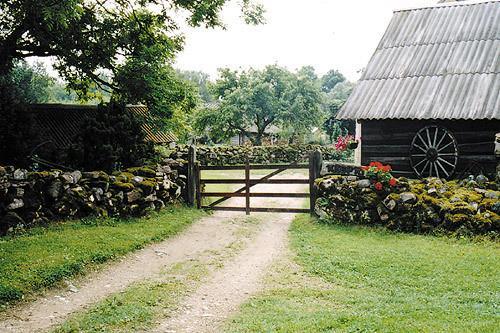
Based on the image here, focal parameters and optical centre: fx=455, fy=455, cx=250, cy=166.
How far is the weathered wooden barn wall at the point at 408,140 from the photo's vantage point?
13266mm

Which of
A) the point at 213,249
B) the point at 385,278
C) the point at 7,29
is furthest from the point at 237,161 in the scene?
the point at 385,278

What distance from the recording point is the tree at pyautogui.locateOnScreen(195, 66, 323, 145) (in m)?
38.5

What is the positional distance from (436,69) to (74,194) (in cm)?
1142

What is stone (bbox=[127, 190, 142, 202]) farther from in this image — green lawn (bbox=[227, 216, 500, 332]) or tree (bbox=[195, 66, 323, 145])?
tree (bbox=[195, 66, 323, 145])

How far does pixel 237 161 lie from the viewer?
105 ft

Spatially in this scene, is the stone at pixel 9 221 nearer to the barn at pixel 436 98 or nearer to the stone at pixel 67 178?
the stone at pixel 67 178

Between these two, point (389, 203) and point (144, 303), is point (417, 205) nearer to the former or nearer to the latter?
point (389, 203)

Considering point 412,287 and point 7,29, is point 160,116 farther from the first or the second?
point 412,287

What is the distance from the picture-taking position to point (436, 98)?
1352 cm

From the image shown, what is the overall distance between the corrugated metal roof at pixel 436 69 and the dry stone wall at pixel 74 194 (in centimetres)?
638

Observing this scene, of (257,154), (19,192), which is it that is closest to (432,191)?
(19,192)

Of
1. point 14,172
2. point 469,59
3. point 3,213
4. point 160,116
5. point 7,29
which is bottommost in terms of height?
point 3,213

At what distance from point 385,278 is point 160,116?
379 inches

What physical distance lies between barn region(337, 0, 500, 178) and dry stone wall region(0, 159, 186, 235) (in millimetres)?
6279
